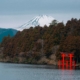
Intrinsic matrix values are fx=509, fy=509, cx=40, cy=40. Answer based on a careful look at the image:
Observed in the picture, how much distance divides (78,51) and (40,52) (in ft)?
71.1

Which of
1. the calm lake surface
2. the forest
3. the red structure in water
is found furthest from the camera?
the forest

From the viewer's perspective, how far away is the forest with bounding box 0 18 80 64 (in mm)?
115500

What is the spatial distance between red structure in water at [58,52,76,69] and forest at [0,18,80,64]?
1189mm

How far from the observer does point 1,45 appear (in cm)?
17538

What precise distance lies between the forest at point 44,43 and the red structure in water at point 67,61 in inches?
46.8

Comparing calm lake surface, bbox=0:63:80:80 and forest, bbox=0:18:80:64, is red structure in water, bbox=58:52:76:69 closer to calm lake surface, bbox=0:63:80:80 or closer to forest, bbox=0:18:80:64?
forest, bbox=0:18:80:64

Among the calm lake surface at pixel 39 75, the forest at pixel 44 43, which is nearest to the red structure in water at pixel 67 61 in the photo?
the forest at pixel 44 43

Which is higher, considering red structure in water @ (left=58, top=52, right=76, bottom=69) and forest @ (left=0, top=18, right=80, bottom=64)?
forest @ (left=0, top=18, right=80, bottom=64)

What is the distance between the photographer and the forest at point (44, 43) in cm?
11550

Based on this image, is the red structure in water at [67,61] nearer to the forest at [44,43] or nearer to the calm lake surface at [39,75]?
the forest at [44,43]

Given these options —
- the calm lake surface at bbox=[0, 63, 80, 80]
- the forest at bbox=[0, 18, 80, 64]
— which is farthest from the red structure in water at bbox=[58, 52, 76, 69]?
the calm lake surface at bbox=[0, 63, 80, 80]

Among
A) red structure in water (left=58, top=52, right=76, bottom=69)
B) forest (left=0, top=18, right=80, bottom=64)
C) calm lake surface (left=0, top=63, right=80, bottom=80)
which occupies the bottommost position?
calm lake surface (left=0, top=63, right=80, bottom=80)

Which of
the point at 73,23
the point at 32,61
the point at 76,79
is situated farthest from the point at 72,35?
the point at 76,79

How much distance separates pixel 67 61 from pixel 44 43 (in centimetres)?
1272
